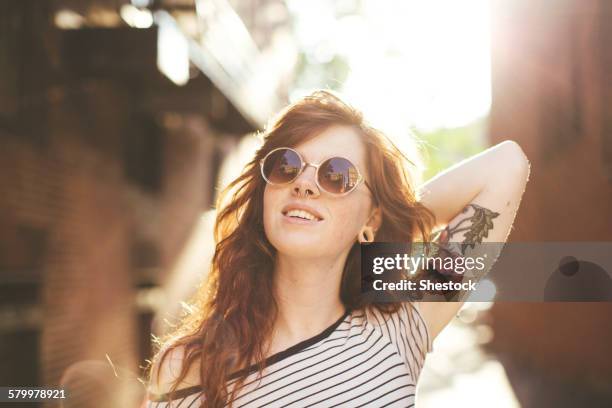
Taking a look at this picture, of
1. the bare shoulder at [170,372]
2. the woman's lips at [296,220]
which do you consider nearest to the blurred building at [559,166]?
the woman's lips at [296,220]

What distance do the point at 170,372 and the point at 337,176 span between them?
588mm

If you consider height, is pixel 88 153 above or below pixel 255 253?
above

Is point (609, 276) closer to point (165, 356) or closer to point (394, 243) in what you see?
point (394, 243)

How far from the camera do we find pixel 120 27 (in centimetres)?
507

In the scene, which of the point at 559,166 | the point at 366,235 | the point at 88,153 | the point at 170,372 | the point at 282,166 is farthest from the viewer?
the point at 559,166

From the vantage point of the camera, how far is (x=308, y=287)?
6.11ft

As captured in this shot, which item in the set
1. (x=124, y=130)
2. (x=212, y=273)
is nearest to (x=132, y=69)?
(x=124, y=130)

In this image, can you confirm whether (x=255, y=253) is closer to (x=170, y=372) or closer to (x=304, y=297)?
(x=304, y=297)

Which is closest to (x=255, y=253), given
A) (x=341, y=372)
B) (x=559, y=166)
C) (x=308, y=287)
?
(x=308, y=287)

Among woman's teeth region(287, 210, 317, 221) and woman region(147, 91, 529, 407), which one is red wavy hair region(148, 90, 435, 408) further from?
woman's teeth region(287, 210, 317, 221)

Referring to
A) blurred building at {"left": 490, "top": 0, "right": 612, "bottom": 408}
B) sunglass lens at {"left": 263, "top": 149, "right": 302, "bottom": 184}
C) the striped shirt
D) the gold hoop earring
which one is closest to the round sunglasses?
sunglass lens at {"left": 263, "top": 149, "right": 302, "bottom": 184}

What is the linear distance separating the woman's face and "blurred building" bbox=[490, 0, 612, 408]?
3.92 metres

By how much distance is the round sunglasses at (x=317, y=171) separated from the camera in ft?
5.76

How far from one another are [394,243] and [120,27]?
3.67m
